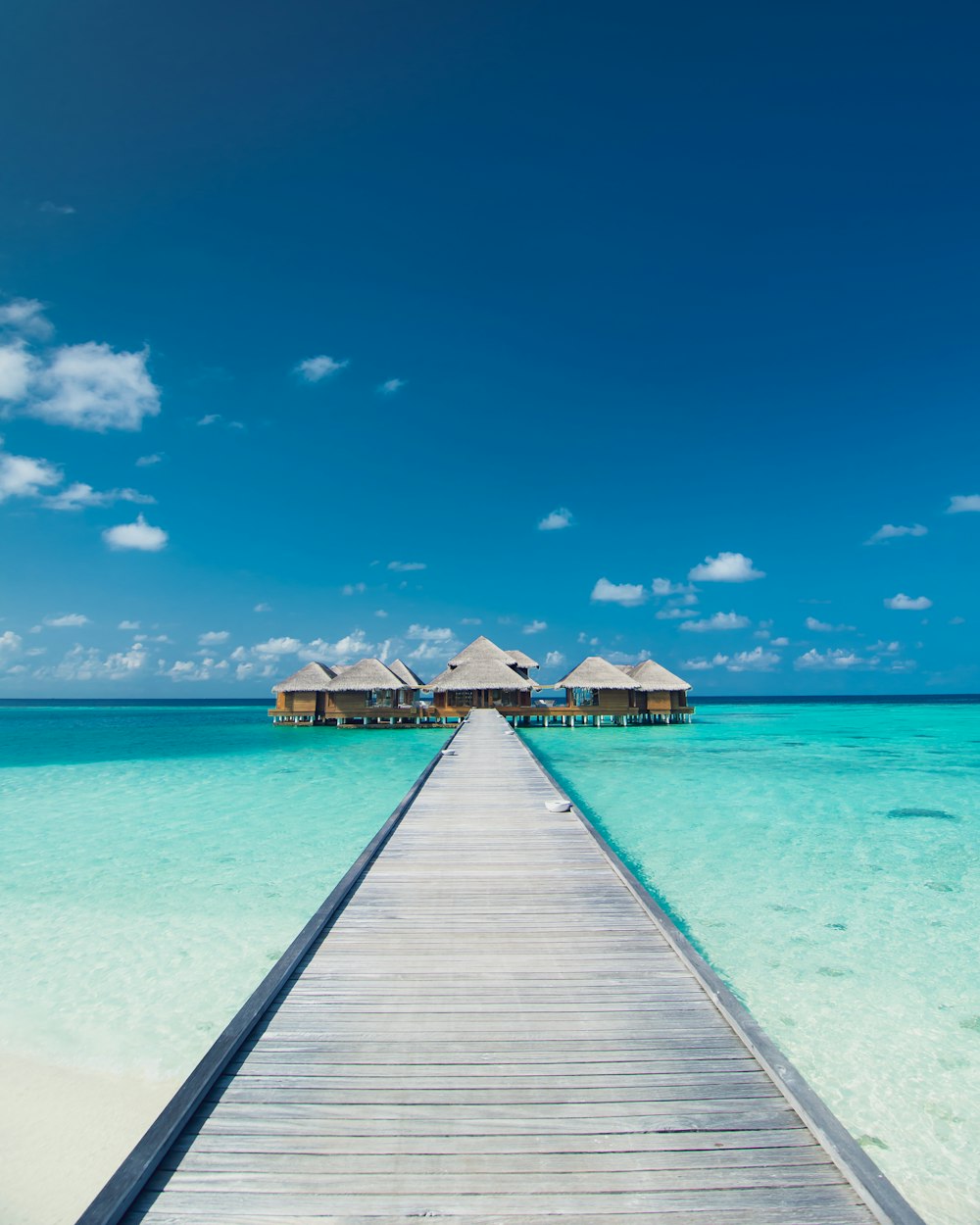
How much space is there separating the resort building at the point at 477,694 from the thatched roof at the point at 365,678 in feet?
0.14

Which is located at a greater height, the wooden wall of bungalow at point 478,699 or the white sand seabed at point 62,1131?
the wooden wall of bungalow at point 478,699

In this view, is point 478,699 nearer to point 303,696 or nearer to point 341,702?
point 341,702

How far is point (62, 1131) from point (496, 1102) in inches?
103

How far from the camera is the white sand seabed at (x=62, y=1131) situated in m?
2.87

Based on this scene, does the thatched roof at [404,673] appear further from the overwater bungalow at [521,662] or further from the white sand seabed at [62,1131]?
the white sand seabed at [62,1131]

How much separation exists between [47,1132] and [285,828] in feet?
21.0

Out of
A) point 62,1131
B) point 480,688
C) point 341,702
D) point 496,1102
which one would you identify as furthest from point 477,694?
point 496,1102

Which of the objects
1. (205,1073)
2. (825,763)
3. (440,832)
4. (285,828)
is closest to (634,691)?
(825,763)

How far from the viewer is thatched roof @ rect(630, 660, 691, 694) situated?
27875 millimetres

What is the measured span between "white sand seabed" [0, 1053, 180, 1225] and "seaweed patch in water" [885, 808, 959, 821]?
10638mm

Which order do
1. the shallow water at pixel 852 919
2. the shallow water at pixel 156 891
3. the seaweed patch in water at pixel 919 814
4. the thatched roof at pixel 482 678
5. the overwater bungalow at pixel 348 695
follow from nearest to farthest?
the shallow water at pixel 852 919 → the shallow water at pixel 156 891 → the seaweed patch in water at pixel 919 814 → the thatched roof at pixel 482 678 → the overwater bungalow at pixel 348 695

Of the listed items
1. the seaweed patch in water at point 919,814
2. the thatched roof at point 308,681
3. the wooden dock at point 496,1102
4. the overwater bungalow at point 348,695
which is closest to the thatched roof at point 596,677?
the overwater bungalow at point 348,695

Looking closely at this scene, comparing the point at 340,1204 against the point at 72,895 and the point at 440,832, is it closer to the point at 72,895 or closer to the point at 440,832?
the point at 440,832

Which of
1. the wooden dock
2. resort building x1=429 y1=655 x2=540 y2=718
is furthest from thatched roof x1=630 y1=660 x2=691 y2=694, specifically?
the wooden dock
